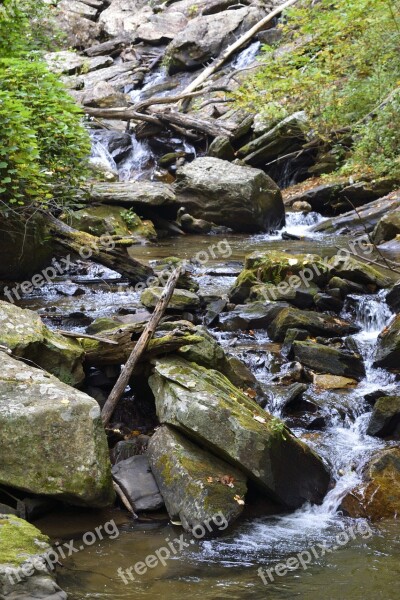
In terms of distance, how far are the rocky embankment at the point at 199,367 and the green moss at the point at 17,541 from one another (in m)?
0.02

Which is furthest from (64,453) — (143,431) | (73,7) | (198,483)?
(73,7)

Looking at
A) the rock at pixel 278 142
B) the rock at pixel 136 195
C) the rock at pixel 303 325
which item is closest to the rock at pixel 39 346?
the rock at pixel 303 325

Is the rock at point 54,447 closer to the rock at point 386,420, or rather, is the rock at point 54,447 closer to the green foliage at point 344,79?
the rock at point 386,420

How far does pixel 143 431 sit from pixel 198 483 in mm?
1249

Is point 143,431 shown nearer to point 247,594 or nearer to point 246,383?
point 246,383

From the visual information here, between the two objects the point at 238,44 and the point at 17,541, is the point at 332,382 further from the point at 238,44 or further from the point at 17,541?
the point at 238,44

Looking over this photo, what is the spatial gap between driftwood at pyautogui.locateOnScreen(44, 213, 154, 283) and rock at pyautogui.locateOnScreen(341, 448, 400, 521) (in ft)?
18.5

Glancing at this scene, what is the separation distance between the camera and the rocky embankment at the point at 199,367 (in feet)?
16.1

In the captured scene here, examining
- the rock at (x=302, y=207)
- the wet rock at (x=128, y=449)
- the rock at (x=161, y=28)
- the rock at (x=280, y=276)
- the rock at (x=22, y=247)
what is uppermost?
the rock at (x=161, y=28)

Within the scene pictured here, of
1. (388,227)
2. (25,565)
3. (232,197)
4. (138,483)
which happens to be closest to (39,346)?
(138,483)

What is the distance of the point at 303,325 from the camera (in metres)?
8.76

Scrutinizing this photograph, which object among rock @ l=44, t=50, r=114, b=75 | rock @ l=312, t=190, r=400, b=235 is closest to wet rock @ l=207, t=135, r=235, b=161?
rock @ l=312, t=190, r=400, b=235

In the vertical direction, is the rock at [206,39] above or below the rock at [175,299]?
above

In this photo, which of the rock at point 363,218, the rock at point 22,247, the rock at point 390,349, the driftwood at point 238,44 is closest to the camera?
the rock at point 390,349
